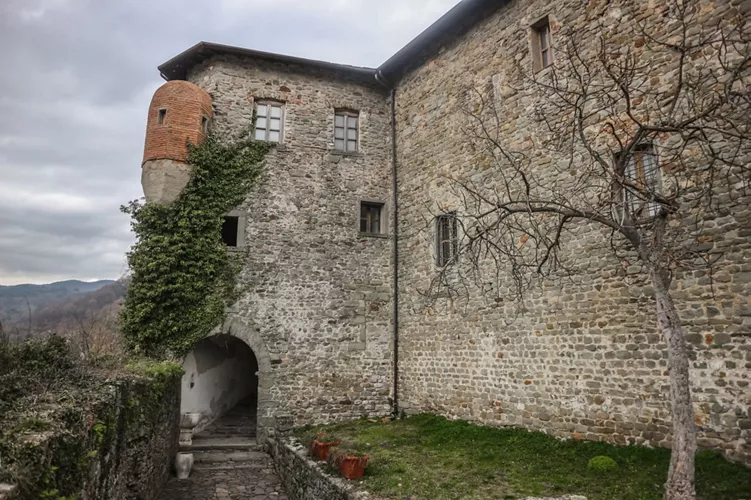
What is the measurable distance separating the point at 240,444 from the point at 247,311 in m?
3.00

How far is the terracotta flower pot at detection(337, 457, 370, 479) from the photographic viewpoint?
6438 mm

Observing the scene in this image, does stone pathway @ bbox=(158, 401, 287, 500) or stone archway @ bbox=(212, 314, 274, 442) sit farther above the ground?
stone archway @ bbox=(212, 314, 274, 442)

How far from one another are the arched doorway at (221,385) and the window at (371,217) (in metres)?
4.55

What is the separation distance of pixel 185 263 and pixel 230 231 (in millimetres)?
1627

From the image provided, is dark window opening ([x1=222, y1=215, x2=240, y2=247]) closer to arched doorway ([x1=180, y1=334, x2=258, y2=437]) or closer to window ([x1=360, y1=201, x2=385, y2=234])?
arched doorway ([x1=180, y1=334, x2=258, y2=437])

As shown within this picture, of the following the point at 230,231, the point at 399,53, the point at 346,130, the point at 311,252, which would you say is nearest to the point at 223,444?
the point at 311,252

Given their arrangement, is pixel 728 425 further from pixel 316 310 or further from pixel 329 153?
pixel 329 153

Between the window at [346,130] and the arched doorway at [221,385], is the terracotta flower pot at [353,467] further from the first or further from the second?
the window at [346,130]

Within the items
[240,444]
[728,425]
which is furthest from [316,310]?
[728,425]

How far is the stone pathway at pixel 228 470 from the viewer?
26.7 ft

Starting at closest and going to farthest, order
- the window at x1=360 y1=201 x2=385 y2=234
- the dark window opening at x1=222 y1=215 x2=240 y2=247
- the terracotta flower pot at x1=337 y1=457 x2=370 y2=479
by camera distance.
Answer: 1. the terracotta flower pot at x1=337 y1=457 x2=370 y2=479
2. the dark window opening at x1=222 y1=215 x2=240 y2=247
3. the window at x1=360 y1=201 x2=385 y2=234

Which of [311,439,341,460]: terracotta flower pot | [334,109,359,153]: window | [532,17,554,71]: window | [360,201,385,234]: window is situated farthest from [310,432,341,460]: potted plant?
[532,17,554,71]: window

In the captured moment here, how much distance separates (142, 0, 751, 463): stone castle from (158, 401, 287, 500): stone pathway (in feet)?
2.24

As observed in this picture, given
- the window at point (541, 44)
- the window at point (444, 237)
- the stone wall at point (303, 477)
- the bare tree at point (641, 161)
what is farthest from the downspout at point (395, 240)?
the window at point (541, 44)
